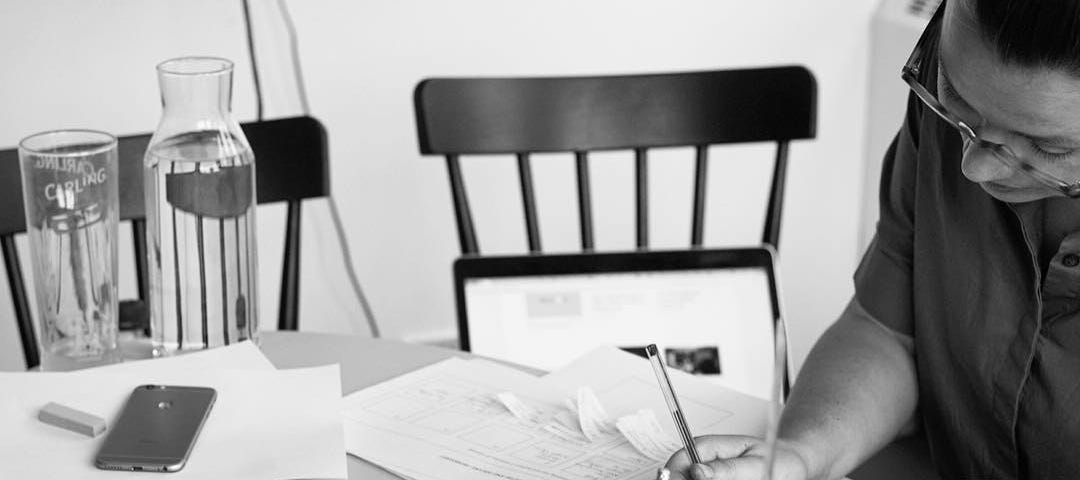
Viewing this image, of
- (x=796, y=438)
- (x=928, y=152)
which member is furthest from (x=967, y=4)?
(x=796, y=438)

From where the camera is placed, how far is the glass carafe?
1.17m

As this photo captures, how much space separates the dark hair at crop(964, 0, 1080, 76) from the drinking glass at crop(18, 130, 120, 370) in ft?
2.35

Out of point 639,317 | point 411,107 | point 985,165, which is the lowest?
point 639,317

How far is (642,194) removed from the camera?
64.4 inches

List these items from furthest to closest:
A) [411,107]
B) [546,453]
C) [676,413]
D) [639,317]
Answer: [411,107], [639,317], [546,453], [676,413]

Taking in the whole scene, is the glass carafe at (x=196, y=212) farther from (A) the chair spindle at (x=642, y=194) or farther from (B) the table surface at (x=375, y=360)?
(A) the chair spindle at (x=642, y=194)

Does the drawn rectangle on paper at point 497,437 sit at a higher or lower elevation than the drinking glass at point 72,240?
lower

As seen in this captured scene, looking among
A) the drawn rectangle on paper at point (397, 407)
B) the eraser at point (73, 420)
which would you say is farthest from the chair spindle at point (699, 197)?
the eraser at point (73, 420)

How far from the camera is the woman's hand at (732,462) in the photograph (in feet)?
3.06

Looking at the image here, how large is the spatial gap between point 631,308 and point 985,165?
20.7 inches

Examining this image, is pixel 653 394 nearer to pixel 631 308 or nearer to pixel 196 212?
pixel 631 308

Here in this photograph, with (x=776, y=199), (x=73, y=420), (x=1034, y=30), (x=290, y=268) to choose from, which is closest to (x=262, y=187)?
(x=290, y=268)

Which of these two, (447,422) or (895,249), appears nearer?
(447,422)

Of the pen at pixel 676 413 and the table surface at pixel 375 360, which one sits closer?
the pen at pixel 676 413
